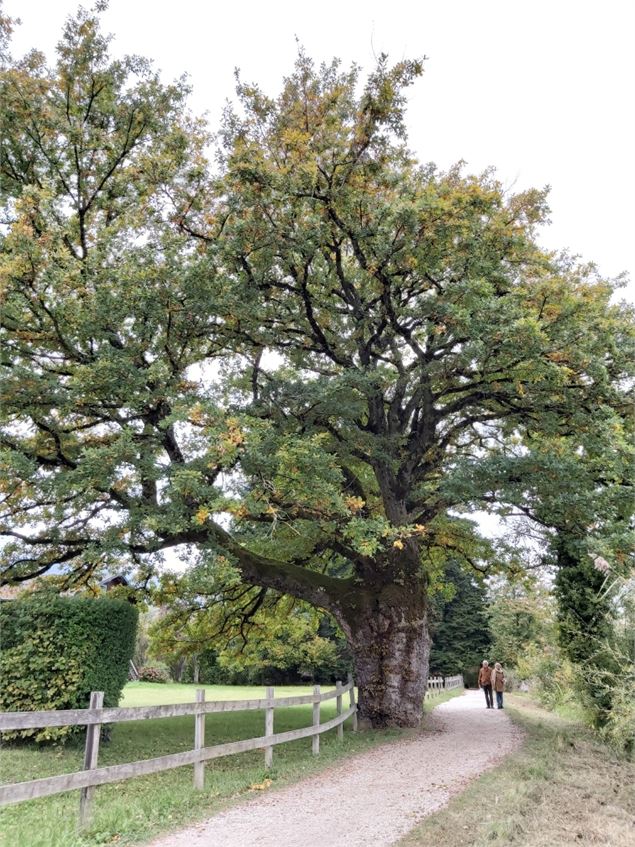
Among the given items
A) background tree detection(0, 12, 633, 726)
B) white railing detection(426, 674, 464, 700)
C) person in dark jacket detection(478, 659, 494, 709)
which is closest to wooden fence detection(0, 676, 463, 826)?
background tree detection(0, 12, 633, 726)

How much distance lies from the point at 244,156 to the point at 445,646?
34200 millimetres

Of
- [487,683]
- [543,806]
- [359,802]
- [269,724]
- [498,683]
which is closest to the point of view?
[543,806]

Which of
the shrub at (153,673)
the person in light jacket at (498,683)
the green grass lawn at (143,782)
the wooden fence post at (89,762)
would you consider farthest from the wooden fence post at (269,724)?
the shrub at (153,673)

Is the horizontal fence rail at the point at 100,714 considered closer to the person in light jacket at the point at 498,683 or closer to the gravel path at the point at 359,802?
the gravel path at the point at 359,802

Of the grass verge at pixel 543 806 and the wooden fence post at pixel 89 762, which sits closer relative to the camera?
the grass verge at pixel 543 806

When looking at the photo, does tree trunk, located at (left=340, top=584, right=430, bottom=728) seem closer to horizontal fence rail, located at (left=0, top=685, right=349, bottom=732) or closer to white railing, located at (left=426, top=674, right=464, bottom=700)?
horizontal fence rail, located at (left=0, top=685, right=349, bottom=732)

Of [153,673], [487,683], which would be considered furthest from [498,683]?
[153,673]

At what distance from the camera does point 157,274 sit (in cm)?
969

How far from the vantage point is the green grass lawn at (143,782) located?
16.2ft

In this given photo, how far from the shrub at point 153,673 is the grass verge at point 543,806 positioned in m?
31.4

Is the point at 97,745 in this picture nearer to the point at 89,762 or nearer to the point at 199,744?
the point at 89,762

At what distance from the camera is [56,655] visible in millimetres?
9406

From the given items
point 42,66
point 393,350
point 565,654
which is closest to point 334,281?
point 393,350

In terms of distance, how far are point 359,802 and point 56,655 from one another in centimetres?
579
